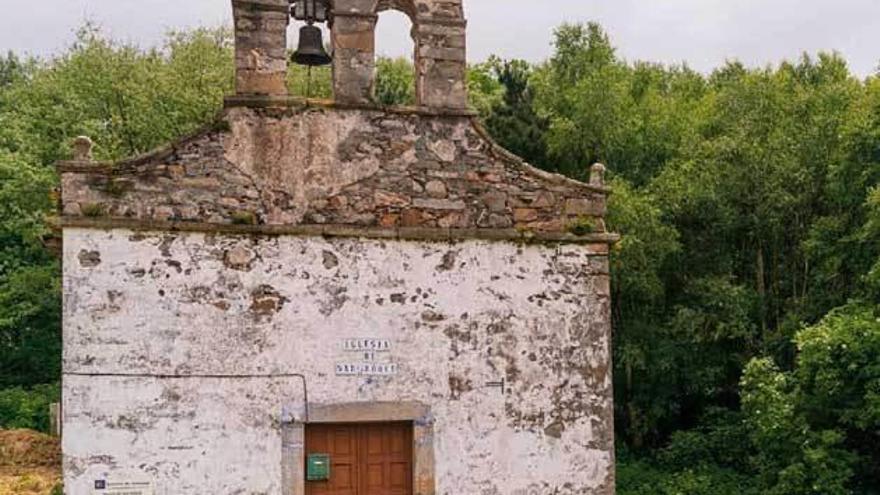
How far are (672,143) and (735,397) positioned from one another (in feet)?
18.7

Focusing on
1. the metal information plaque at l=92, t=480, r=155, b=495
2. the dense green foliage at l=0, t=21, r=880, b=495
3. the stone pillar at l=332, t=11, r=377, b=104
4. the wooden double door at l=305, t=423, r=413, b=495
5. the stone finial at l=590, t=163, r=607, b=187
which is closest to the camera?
the metal information plaque at l=92, t=480, r=155, b=495

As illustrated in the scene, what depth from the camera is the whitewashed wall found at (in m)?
8.34

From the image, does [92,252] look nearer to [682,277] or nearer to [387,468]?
[387,468]

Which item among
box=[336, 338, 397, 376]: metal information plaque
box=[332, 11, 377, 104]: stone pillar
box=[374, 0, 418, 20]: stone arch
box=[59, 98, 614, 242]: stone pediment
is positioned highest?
box=[374, 0, 418, 20]: stone arch

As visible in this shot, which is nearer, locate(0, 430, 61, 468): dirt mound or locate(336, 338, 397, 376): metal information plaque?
locate(336, 338, 397, 376): metal information plaque

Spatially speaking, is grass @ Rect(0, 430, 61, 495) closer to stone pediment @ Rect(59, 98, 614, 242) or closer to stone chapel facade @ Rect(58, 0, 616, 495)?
stone chapel facade @ Rect(58, 0, 616, 495)

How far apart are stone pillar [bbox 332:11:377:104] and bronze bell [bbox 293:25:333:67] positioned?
602mm

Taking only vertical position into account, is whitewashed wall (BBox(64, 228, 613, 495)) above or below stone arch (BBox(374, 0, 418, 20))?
below

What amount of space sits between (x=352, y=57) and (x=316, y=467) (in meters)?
3.80

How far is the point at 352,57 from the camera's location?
9.07 meters

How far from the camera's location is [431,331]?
9.11 m

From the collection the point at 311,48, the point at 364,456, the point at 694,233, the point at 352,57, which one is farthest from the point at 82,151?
the point at 694,233

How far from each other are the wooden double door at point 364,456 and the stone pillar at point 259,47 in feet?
10.3

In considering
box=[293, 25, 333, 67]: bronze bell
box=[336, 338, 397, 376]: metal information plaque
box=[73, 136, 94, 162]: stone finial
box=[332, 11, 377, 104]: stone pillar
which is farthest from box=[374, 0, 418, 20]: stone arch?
box=[336, 338, 397, 376]: metal information plaque
